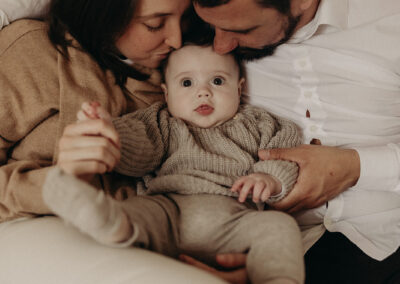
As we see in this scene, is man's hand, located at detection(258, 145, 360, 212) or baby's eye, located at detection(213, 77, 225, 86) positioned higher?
baby's eye, located at detection(213, 77, 225, 86)

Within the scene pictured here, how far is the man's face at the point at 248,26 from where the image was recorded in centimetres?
110

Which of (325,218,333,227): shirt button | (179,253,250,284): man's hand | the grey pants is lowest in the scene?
(325,218,333,227): shirt button

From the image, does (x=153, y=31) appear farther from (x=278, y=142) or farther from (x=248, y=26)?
(x=278, y=142)

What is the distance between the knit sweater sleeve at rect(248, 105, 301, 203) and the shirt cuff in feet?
0.67

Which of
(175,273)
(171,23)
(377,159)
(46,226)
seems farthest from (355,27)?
(46,226)

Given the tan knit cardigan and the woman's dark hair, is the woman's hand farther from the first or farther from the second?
the woman's dark hair

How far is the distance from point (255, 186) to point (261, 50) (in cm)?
51

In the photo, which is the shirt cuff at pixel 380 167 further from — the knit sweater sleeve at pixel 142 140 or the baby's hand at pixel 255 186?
the knit sweater sleeve at pixel 142 140

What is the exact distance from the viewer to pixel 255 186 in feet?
3.38

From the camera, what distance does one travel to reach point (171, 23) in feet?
3.92

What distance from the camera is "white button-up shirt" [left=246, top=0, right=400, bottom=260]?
1184 millimetres

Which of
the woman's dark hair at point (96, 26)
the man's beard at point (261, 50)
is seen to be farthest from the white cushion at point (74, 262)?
the man's beard at point (261, 50)

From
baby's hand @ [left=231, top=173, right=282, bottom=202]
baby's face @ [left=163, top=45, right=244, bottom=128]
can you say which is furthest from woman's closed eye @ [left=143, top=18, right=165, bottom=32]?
baby's hand @ [left=231, top=173, right=282, bottom=202]

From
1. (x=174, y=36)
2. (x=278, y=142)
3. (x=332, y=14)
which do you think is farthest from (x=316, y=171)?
(x=174, y=36)
